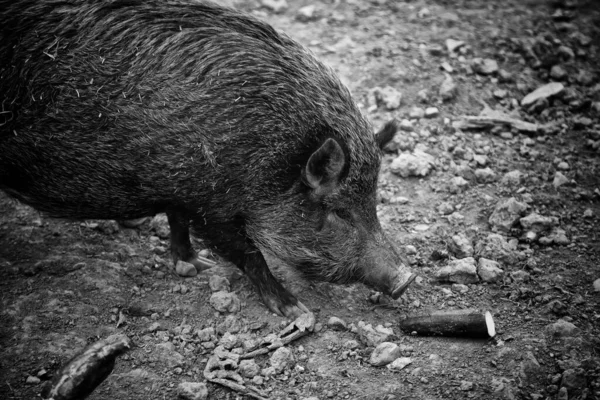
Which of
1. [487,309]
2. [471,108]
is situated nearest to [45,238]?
[487,309]

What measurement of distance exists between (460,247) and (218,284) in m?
1.92

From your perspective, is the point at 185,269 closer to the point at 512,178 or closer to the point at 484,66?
the point at 512,178

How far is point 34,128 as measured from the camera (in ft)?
12.7

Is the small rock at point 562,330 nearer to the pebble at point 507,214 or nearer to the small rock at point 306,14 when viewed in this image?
the pebble at point 507,214

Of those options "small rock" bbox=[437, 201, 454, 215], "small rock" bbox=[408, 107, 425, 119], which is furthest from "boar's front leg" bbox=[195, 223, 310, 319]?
"small rock" bbox=[408, 107, 425, 119]

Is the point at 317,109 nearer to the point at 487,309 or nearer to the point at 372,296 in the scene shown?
the point at 372,296

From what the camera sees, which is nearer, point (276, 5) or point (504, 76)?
point (504, 76)

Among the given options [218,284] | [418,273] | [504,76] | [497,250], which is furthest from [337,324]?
[504,76]

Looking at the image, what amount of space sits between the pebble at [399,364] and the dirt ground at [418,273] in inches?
1.2

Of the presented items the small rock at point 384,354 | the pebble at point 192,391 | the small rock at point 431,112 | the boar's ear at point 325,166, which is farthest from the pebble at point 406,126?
the pebble at point 192,391

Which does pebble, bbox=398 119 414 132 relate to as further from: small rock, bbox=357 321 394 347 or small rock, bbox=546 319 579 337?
small rock, bbox=546 319 579 337

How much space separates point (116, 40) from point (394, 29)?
4.28 meters

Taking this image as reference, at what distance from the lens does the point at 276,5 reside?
24.6 feet

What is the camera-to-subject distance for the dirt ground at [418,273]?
371 cm
